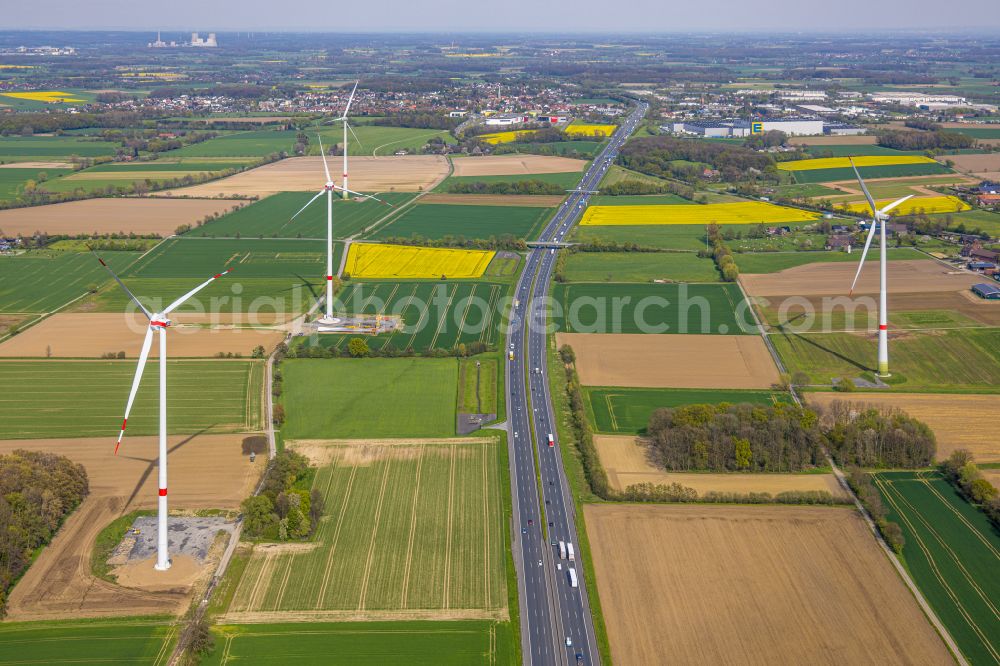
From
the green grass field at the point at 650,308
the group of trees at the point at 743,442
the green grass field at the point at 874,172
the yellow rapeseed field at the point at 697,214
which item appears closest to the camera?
the group of trees at the point at 743,442

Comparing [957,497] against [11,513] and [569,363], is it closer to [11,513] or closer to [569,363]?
[569,363]

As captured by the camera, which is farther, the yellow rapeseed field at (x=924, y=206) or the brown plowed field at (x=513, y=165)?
the brown plowed field at (x=513, y=165)

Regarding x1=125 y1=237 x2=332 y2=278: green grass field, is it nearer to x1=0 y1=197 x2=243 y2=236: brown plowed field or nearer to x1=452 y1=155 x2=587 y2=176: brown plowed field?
x1=0 y1=197 x2=243 y2=236: brown plowed field

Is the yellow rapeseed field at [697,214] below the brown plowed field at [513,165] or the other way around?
below

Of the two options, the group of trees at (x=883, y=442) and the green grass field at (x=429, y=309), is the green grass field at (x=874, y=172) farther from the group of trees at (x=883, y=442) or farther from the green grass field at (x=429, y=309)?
the group of trees at (x=883, y=442)

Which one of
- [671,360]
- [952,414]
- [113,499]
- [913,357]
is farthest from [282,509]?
[913,357]

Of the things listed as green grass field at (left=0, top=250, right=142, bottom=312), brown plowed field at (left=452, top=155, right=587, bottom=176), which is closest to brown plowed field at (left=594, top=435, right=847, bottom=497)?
green grass field at (left=0, top=250, right=142, bottom=312)

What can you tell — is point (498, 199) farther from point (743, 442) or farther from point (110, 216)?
point (743, 442)

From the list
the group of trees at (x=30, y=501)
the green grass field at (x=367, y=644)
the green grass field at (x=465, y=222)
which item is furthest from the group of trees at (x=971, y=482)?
the green grass field at (x=465, y=222)
